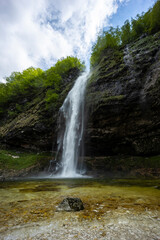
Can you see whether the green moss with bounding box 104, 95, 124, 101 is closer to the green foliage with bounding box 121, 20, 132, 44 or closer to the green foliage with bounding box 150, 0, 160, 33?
the green foliage with bounding box 150, 0, 160, 33

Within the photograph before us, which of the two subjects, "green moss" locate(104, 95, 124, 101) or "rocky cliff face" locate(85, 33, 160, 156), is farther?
"green moss" locate(104, 95, 124, 101)

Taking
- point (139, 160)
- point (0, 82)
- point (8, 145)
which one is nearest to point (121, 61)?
point (139, 160)

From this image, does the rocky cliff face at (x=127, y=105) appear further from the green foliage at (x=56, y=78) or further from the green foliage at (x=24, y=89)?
the green foliage at (x=24, y=89)

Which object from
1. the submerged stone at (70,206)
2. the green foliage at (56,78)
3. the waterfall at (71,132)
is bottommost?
the submerged stone at (70,206)

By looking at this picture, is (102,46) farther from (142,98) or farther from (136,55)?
(142,98)

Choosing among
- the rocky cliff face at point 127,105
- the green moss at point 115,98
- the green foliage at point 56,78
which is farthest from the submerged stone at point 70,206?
the green foliage at point 56,78

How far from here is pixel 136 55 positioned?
36.4 ft

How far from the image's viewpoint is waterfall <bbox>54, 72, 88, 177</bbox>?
1260 cm

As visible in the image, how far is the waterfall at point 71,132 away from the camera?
Answer: 1260 cm

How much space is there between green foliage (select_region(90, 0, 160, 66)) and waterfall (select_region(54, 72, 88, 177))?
723 cm

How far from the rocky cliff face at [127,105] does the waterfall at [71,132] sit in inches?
39.7

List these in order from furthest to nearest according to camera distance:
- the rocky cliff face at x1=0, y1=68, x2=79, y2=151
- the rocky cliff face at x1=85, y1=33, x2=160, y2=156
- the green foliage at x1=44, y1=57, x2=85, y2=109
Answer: the green foliage at x1=44, y1=57, x2=85, y2=109, the rocky cliff face at x1=0, y1=68, x2=79, y2=151, the rocky cliff face at x1=85, y1=33, x2=160, y2=156

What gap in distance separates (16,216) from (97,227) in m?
1.28

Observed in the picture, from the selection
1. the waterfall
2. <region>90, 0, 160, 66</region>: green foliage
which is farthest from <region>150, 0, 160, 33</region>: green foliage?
the waterfall
